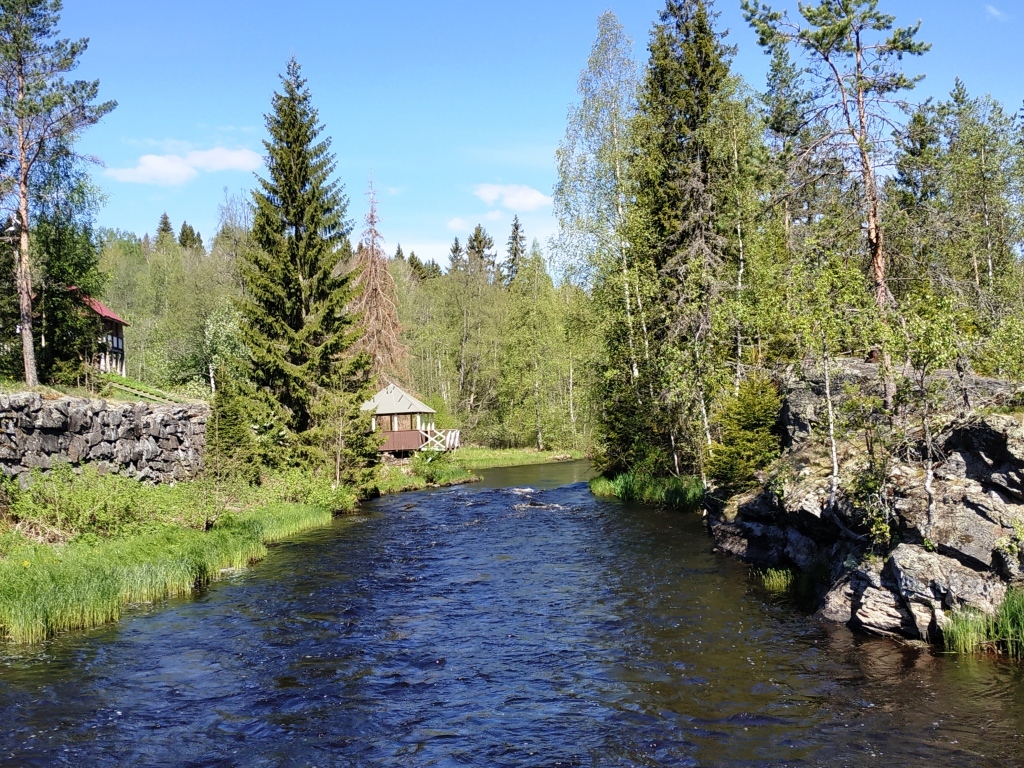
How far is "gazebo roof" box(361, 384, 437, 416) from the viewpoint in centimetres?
4188

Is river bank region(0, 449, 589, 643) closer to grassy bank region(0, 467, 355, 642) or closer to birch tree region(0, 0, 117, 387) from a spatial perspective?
grassy bank region(0, 467, 355, 642)

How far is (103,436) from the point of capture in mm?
21594

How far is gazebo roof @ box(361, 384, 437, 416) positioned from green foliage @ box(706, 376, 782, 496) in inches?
932

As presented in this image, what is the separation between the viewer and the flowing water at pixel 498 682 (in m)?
8.65

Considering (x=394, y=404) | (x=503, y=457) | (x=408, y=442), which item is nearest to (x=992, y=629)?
(x=408, y=442)

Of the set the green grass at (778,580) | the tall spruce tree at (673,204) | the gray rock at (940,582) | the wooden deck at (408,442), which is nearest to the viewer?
the gray rock at (940,582)

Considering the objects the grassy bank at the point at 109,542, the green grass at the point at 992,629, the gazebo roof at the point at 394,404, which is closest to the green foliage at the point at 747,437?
the green grass at the point at 992,629

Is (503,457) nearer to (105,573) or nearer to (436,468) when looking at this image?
(436,468)

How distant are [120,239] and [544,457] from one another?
2775 inches

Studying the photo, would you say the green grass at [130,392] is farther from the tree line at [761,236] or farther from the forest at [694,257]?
the tree line at [761,236]

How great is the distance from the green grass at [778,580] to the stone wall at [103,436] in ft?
60.9

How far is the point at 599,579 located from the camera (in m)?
17.0

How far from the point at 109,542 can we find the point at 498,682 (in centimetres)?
1101

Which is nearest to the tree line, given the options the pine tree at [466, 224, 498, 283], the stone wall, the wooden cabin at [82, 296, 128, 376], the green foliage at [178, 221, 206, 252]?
the stone wall
